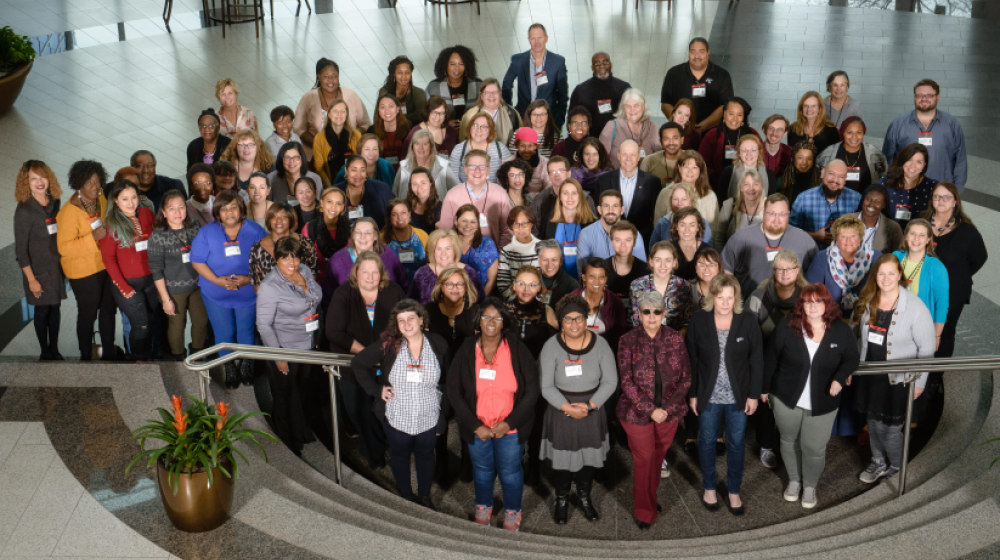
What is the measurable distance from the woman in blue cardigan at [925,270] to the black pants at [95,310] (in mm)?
5391

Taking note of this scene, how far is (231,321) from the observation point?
6.36 metres

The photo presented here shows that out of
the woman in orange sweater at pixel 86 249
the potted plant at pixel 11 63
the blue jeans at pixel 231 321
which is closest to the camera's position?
the woman in orange sweater at pixel 86 249

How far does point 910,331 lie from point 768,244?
116cm

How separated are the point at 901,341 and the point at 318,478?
11.8 feet

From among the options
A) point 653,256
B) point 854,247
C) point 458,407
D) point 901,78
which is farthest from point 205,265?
point 901,78

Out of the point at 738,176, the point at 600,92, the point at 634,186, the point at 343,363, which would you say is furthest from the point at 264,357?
the point at 600,92

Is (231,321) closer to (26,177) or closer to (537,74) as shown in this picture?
(26,177)

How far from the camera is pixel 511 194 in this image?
707cm

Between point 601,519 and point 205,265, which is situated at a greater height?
point 205,265

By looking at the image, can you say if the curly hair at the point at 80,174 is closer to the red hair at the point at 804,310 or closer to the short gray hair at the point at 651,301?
the short gray hair at the point at 651,301

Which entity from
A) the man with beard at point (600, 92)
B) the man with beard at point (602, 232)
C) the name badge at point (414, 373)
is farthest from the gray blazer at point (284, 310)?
the man with beard at point (600, 92)

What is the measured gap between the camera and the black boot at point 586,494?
18.0 feet

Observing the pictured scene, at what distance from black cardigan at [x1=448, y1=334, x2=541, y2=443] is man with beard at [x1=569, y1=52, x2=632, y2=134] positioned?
4.22 metres

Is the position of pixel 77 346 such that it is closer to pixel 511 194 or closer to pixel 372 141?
pixel 372 141
